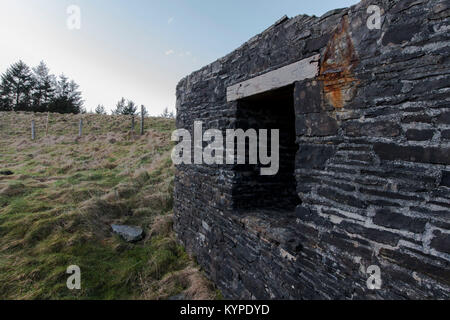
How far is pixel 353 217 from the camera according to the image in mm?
1743

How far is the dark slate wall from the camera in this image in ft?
4.52

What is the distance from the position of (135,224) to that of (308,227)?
4.45 metres

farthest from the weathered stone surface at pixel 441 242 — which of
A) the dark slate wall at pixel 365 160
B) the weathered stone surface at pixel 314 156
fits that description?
the weathered stone surface at pixel 314 156

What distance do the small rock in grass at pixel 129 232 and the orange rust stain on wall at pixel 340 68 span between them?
14.4ft

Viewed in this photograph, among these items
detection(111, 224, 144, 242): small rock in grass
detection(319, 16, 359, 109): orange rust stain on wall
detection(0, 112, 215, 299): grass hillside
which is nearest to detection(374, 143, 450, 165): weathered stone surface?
detection(319, 16, 359, 109): orange rust stain on wall

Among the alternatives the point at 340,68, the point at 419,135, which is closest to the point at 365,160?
the point at 419,135

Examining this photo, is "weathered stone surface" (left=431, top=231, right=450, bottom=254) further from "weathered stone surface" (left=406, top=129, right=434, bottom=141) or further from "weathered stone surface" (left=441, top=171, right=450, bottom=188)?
"weathered stone surface" (left=406, top=129, right=434, bottom=141)

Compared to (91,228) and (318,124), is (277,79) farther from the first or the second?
(91,228)

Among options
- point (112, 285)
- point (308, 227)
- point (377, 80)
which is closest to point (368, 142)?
point (377, 80)

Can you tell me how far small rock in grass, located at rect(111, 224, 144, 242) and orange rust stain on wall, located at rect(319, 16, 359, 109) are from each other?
14.4ft

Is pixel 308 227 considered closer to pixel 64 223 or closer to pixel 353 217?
pixel 353 217

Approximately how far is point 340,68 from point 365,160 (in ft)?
2.42

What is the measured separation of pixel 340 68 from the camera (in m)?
1.84

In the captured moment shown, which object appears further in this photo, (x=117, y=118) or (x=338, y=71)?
(x=117, y=118)
